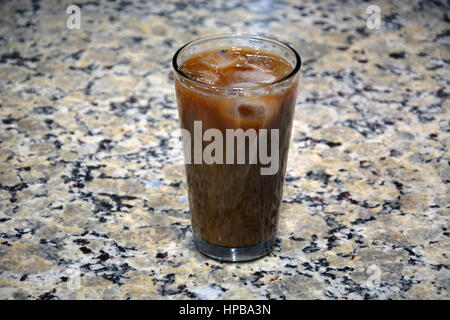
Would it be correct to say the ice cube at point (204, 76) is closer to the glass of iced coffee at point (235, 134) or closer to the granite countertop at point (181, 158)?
the glass of iced coffee at point (235, 134)

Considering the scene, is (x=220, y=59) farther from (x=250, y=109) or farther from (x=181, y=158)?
(x=181, y=158)

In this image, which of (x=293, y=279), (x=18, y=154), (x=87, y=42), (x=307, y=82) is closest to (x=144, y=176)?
(x=18, y=154)

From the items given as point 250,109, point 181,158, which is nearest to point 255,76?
point 250,109

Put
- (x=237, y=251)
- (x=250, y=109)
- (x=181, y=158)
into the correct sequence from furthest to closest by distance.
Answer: (x=181, y=158) < (x=237, y=251) < (x=250, y=109)

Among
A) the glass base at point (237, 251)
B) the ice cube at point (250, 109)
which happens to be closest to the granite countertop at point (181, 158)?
the glass base at point (237, 251)

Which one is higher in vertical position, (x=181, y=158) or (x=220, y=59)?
(x=220, y=59)

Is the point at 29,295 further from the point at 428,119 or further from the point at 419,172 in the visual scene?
the point at 428,119

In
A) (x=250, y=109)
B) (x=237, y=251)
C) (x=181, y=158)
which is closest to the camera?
(x=250, y=109)
